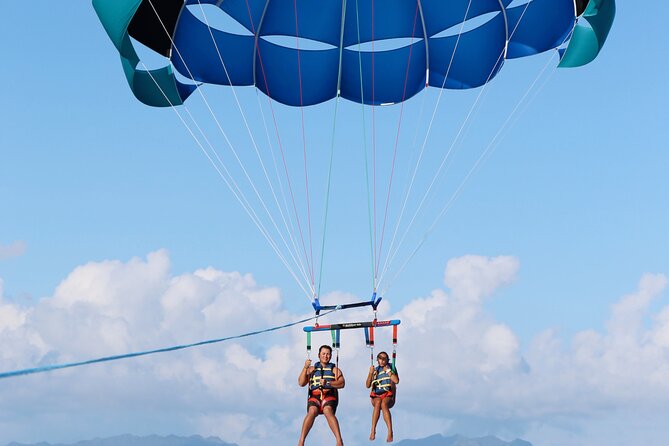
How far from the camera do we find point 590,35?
45.5ft

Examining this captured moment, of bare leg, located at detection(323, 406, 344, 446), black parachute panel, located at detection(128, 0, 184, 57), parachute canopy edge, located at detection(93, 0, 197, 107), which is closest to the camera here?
bare leg, located at detection(323, 406, 344, 446)

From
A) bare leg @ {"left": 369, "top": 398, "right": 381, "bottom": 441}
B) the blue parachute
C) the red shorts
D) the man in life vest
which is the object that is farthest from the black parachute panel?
bare leg @ {"left": 369, "top": 398, "right": 381, "bottom": 441}

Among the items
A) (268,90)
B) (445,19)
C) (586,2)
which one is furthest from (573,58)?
(268,90)

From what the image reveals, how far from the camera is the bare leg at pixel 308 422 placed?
11.8m

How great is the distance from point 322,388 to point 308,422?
48cm

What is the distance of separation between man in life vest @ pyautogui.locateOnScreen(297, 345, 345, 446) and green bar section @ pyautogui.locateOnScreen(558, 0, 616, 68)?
235 inches

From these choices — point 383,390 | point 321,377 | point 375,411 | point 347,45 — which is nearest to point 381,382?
point 383,390

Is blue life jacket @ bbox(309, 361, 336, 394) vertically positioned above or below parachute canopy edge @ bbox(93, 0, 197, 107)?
below

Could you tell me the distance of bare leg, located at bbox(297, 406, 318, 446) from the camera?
11.8 metres

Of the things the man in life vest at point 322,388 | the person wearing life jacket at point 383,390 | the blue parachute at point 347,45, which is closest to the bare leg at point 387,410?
the person wearing life jacket at point 383,390

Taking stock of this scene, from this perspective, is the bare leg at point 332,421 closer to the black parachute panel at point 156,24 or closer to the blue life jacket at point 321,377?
the blue life jacket at point 321,377

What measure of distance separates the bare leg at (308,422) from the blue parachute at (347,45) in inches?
204

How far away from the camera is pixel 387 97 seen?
1578 centimetres

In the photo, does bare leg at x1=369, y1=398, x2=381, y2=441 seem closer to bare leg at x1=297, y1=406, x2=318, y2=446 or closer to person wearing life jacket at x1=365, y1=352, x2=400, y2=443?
person wearing life jacket at x1=365, y1=352, x2=400, y2=443
